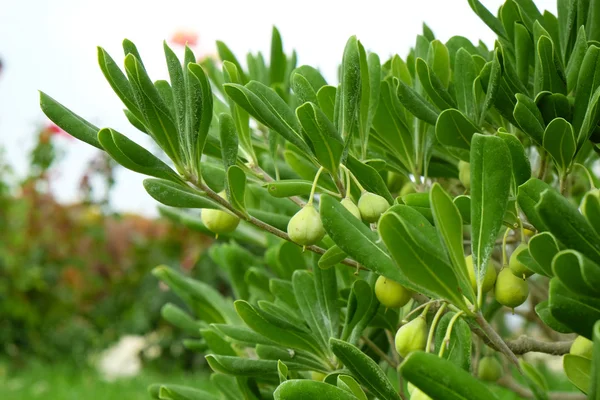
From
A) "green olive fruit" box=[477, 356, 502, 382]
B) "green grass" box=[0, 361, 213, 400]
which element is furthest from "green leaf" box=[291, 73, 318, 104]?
"green grass" box=[0, 361, 213, 400]

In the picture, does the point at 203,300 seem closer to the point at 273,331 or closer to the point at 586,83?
the point at 273,331

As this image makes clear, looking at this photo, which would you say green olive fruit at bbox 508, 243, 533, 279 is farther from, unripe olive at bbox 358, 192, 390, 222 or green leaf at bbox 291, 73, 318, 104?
green leaf at bbox 291, 73, 318, 104

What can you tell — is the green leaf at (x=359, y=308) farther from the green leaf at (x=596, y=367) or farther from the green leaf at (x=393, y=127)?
the green leaf at (x=596, y=367)

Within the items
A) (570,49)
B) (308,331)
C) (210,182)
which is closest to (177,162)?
(210,182)

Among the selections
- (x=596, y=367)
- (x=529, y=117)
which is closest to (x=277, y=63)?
(x=529, y=117)

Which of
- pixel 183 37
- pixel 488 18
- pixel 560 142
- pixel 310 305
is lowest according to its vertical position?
pixel 310 305

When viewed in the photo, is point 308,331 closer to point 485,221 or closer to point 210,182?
point 210,182

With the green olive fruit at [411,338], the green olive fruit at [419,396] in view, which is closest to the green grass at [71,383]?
the green olive fruit at [411,338]
